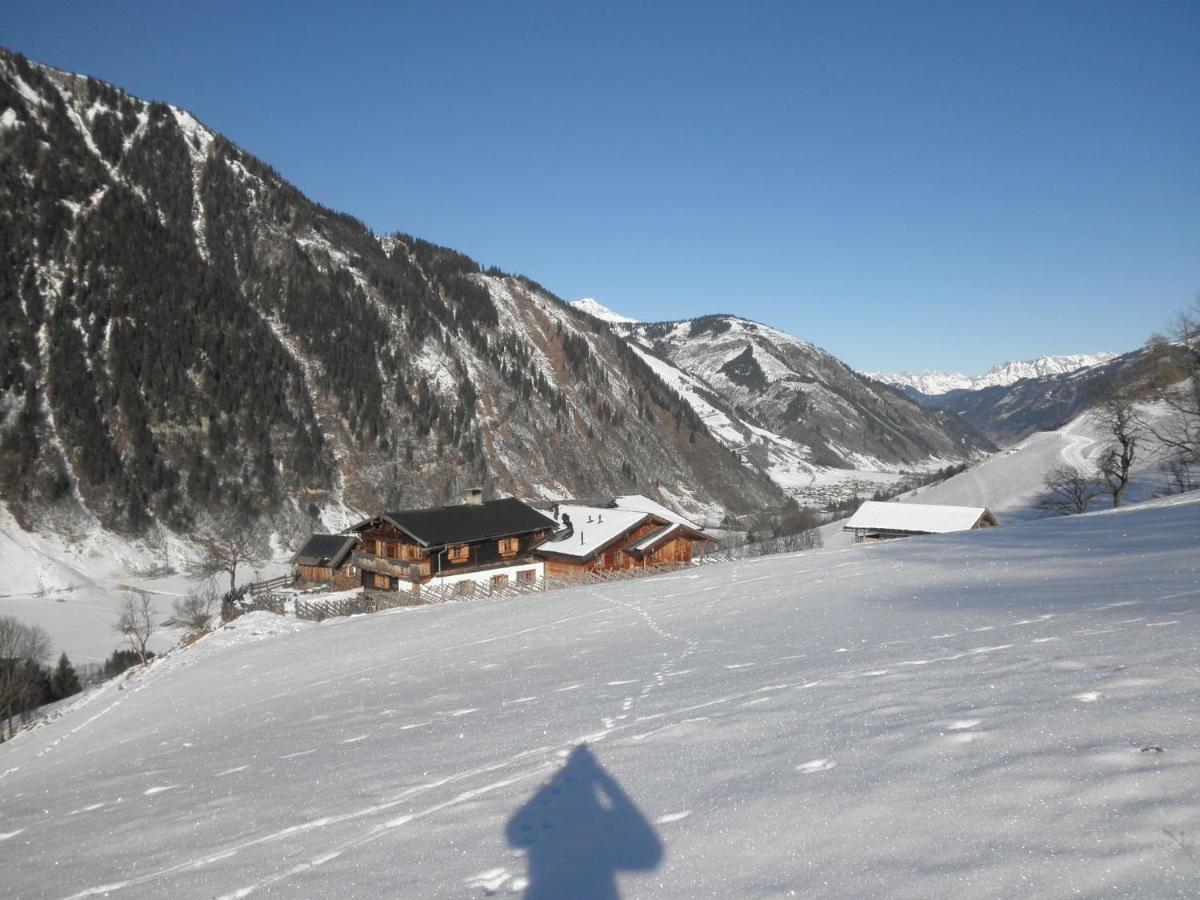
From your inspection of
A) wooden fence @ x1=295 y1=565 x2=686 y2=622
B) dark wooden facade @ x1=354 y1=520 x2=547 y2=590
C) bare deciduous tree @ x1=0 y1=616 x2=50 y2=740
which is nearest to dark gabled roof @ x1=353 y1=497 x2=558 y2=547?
dark wooden facade @ x1=354 y1=520 x2=547 y2=590

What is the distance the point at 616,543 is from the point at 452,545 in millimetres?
11332

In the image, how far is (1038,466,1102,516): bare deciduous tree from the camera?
52.4m

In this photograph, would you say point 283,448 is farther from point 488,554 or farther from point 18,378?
point 488,554

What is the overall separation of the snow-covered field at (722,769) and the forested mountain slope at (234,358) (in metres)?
67.7

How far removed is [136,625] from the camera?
144 feet

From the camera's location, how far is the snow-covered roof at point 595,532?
146ft

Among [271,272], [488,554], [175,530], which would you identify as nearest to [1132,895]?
[488,554]

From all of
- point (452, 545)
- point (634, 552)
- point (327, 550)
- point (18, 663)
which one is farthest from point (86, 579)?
point (634, 552)

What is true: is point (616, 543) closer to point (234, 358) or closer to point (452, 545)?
point (452, 545)

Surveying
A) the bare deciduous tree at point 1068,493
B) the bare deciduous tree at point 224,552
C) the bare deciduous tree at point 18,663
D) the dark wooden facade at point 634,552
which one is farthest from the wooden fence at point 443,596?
the bare deciduous tree at point 1068,493

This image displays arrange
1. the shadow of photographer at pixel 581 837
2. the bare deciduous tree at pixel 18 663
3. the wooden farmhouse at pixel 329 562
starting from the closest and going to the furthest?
the shadow of photographer at pixel 581 837 → the bare deciduous tree at pixel 18 663 → the wooden farmhouse at pixel 329 562

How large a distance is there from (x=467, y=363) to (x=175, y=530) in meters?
57.9

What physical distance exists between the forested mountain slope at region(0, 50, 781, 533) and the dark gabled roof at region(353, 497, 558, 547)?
3920 cm

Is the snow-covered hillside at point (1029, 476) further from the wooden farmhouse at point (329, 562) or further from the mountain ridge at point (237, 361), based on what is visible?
the wooden farmhouse at point (329, 562)
